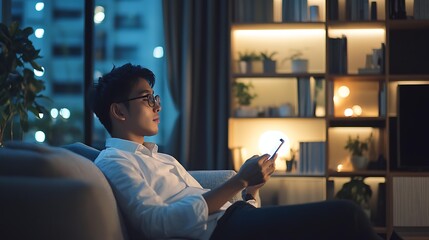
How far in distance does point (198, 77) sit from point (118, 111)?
2791 millimetres

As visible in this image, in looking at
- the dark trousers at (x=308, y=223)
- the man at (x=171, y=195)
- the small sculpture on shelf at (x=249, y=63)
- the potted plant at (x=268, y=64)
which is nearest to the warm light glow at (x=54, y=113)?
the small sculpture on shelf at (x=249, y=63)

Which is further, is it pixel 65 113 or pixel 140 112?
pixel 65 113

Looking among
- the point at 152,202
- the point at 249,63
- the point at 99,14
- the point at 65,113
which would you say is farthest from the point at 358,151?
the point at 152,202

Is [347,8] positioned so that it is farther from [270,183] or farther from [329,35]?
[270,183]

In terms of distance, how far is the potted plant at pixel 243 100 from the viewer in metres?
4.91

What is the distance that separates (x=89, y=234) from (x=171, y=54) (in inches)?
143

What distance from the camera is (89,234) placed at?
1.64m

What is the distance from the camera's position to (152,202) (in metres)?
2.05

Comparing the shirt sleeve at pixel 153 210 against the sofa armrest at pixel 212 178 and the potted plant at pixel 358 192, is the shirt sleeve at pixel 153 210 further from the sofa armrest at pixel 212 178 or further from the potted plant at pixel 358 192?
the potted plant at pixel 358 192

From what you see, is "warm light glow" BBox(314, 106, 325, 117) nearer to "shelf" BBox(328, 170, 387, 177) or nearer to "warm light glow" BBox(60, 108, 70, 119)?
"shelf" BBox(328, 170, 387, 177)

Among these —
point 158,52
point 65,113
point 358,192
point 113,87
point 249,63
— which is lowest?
point 358,192

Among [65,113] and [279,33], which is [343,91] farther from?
[65,113]

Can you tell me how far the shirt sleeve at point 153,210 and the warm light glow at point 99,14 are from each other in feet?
11.8

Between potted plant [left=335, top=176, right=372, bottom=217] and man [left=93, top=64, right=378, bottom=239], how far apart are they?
7.76 feet
